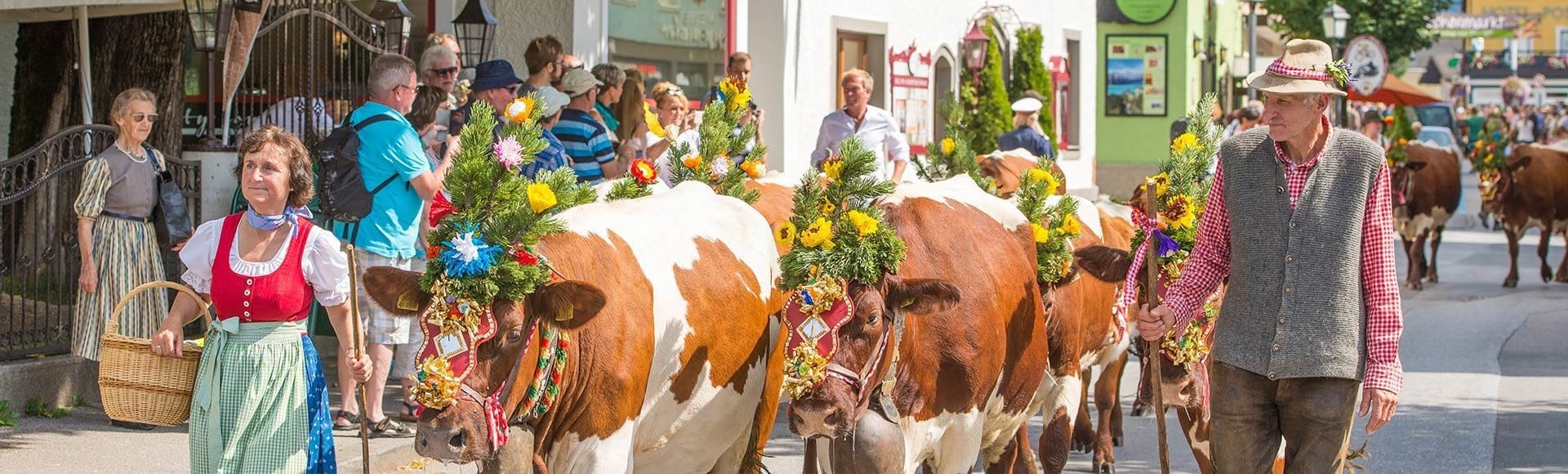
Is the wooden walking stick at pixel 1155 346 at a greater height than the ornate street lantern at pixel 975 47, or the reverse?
the ornate street lantern at pixel 975 47

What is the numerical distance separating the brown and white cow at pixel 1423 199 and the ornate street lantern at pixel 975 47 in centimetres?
481

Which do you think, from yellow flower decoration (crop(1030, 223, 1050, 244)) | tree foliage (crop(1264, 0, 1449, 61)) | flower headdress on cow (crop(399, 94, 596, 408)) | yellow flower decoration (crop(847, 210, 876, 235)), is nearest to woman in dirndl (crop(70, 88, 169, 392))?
flower headdress on cow (crop(399, 94, 596, 408))

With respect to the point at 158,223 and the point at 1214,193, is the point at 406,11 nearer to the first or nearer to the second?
the point at 158,223

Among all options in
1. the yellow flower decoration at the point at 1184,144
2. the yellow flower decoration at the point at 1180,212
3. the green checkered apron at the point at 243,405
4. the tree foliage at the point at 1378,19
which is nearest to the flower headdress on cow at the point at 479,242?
the green checkered apron at the point at 243,405

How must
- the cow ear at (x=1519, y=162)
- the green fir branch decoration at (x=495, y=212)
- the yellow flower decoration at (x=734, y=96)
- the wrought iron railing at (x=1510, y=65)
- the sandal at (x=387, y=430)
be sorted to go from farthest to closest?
the wrought iron railing at (x=1510, y=65) → the cow ear at (x=1519, y=162) → the sandal at (x=387, y=430) → the yellow flower decoration at (x=734, y=96) → the green fir branch decoration at (x=495, y=212)

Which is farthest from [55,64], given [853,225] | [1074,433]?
[853,225]

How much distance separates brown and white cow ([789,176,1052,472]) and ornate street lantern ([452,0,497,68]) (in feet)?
18.5

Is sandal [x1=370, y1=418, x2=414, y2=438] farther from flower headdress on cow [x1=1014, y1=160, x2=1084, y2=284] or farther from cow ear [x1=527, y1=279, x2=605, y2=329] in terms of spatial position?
cow ear [x1=527, y1=279, x2=605, y2=329]

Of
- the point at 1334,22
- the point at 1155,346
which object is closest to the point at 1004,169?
the point at 1155,346

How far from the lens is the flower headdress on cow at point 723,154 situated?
6.99 m

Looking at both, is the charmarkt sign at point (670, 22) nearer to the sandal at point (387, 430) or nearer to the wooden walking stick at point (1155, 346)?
the sandal at point (387, 430)

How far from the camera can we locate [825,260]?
543 cm

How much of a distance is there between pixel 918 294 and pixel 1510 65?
299 feet

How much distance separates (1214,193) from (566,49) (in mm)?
8908
